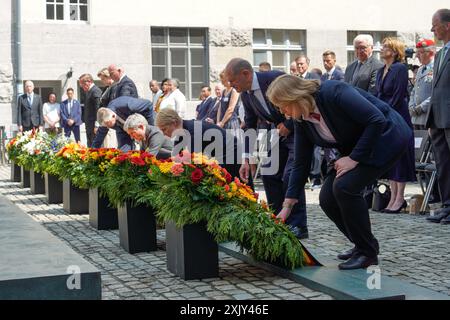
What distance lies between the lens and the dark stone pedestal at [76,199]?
9.73 metres

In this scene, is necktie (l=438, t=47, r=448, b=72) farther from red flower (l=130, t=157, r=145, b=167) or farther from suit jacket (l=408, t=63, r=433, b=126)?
red flower (l=130, t=157, r=145, b=167)

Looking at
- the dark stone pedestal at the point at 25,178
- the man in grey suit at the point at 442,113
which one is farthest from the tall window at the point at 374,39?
the man in grey suit at the point at 442,113

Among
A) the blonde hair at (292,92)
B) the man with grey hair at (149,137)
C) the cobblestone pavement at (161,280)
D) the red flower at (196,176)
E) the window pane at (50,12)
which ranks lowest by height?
the cobblestone pavement at (161,280)

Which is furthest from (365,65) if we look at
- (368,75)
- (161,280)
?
(161,280)

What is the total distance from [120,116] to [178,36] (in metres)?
11.7

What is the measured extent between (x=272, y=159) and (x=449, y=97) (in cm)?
204

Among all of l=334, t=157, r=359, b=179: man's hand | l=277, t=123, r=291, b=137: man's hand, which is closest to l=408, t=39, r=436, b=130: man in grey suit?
l=277, t=123, r=291, b=137: man's hand

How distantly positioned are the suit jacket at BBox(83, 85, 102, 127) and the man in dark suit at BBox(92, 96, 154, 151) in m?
3.47

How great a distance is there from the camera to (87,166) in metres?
8.68

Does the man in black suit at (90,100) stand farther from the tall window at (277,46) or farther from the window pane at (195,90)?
the tall window at (277,46)

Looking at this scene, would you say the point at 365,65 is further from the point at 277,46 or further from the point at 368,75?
the point at 277,46

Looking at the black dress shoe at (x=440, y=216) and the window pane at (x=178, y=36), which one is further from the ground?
the window pane at (x=178, y=36)

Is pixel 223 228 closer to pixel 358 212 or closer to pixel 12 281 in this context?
pixel 358 212

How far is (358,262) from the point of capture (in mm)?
5609
